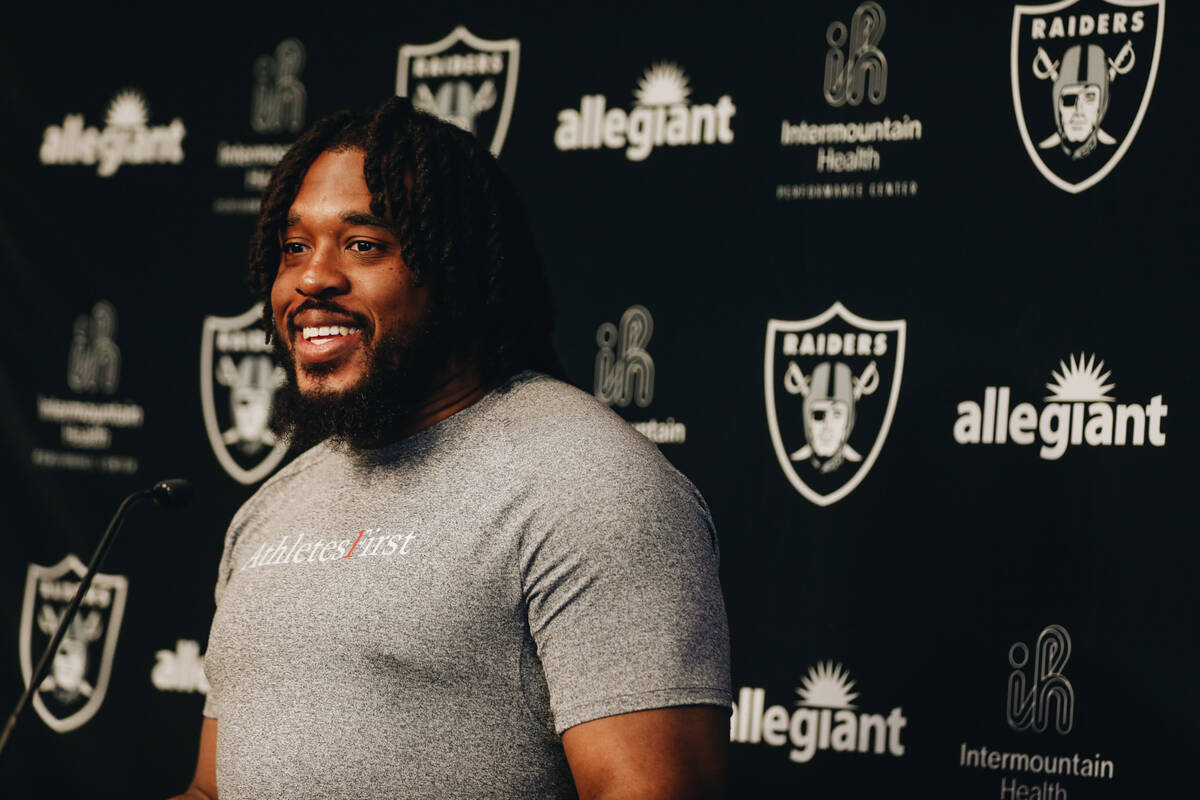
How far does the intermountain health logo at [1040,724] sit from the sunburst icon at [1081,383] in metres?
0.40

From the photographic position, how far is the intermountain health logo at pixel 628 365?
2430 mm

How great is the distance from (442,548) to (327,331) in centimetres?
38

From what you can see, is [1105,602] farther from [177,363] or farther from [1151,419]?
[177,363]

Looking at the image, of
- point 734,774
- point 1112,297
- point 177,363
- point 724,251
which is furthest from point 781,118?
point 177,363

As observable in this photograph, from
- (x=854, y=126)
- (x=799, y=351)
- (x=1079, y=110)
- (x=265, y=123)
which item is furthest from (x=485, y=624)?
(x=265, y=123)

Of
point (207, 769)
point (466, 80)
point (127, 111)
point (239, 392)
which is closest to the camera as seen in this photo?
point (207, 769)

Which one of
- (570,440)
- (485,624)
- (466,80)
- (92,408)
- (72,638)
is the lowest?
(72,638)

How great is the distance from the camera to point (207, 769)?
1797mm

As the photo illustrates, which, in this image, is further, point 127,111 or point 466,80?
point 127,111

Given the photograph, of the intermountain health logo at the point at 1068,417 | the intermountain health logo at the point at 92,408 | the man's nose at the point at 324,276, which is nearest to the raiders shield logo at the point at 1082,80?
the intermountain health logo at the point at 1068,417

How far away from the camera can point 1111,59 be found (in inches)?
85.1

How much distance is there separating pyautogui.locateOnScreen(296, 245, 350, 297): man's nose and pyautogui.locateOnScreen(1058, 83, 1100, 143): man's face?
1.34 meters

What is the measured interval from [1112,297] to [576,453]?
3.82 ft

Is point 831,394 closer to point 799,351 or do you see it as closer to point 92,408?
point 799,351
